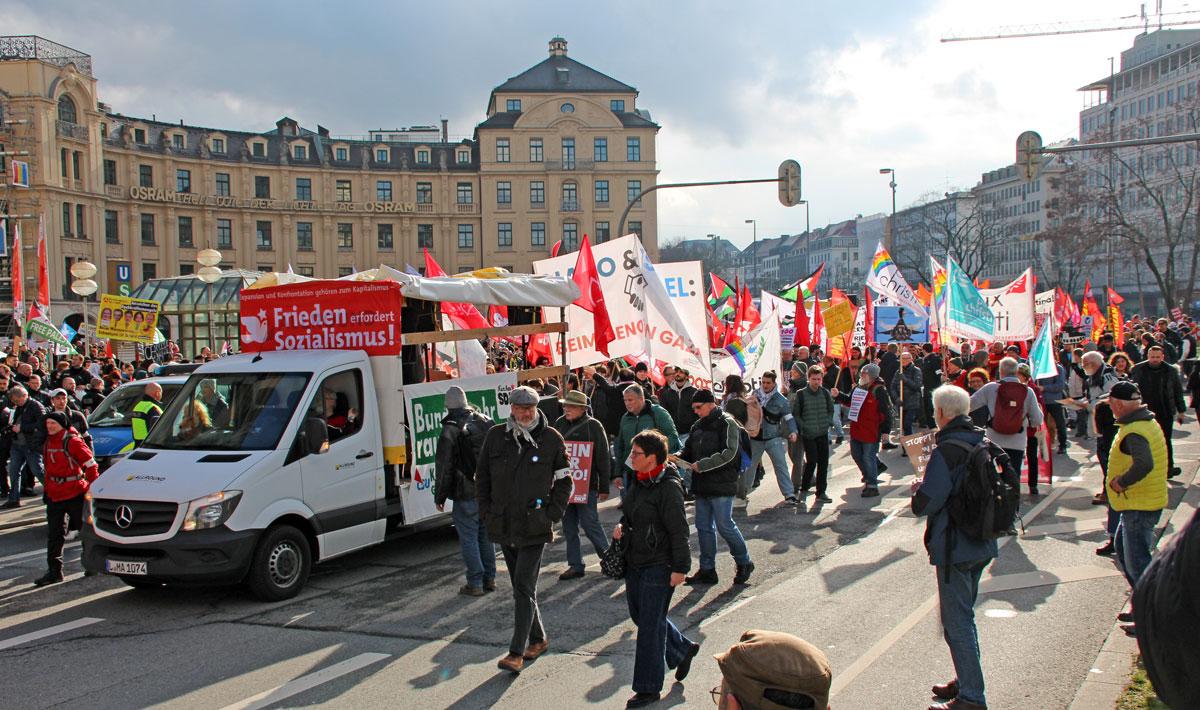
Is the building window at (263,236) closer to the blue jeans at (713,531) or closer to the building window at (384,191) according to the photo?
the building window at (384,191)

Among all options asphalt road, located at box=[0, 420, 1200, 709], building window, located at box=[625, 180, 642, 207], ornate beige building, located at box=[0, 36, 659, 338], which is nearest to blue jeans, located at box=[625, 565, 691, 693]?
asphalt road, located at box=[0, 420, 1200, 709]

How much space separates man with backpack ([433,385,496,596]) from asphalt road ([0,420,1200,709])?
1.15 ft

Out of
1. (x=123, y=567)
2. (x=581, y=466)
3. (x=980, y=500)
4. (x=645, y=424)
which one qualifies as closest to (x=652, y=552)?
(x=980, y=500)

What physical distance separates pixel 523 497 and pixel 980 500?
2.81 m

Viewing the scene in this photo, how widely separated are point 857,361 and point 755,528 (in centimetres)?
668

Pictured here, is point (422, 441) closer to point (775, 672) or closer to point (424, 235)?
point (775, 672)

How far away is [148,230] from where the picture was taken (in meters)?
66.3

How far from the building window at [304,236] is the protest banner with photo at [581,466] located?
69.1 meters

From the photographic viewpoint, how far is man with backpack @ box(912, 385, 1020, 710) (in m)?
5.27

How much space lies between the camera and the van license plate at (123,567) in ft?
26.0

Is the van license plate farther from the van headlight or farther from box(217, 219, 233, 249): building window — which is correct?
box(217, 219, 233, 249): building window

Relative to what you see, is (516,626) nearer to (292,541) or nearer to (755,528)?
(292,541)

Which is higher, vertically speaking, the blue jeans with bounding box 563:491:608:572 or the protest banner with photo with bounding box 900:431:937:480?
the protest banner with photo with bounding box 900:431:937:480

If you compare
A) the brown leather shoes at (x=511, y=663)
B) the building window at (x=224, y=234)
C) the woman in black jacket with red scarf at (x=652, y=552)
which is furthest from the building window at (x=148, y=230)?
the woman in black jacket with red scarf at (x=652, y=552)
